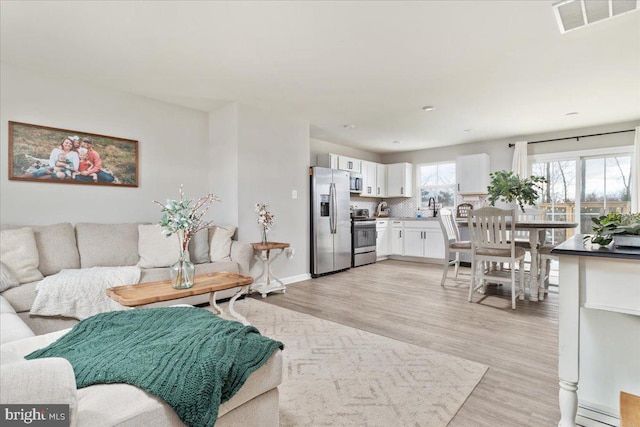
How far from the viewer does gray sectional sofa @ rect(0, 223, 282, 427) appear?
731mm

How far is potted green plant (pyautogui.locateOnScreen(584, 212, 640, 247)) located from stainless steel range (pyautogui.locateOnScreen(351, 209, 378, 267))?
434 cm

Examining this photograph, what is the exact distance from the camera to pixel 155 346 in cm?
120

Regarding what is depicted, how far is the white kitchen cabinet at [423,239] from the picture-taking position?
20.4 ft

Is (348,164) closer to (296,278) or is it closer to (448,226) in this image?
(448,226)

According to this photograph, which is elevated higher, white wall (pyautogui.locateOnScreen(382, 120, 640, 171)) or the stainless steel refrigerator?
white wall (pyautogui.locateOnScreen(382, 120, 640, 171))

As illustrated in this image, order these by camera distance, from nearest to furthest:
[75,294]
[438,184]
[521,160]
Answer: [75,294]
[521,160]
[438,184]

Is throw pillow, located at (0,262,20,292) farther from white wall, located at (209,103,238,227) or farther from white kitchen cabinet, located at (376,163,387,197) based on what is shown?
white kitchen cabinet, located at (376,163,387,197)

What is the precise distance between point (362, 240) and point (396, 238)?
1.12m

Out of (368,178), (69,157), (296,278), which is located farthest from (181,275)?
(368,178)

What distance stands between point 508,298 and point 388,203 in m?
4.15

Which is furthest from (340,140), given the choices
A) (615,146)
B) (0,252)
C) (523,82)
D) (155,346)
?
(155,346)

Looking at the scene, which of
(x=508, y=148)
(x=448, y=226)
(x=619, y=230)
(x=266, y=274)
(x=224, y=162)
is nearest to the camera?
(x=619, y=230)

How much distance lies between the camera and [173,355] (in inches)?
44.0

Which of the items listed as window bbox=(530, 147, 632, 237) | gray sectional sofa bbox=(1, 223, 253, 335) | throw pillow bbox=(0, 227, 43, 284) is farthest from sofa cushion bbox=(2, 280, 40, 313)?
window bbox=(530, 147, 632, 237)
